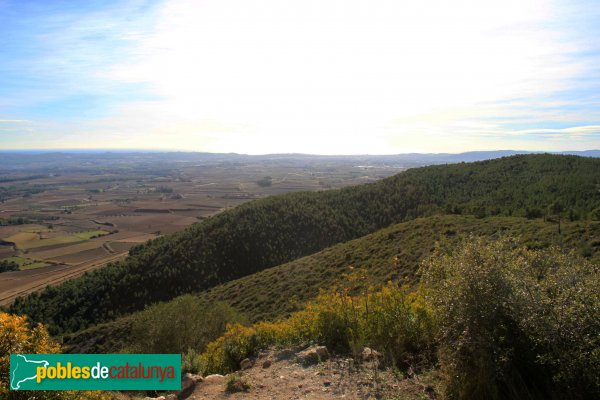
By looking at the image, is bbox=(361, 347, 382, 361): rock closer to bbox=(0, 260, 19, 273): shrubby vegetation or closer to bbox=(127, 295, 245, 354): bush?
bbox=(127, 295, 245, 354): bush

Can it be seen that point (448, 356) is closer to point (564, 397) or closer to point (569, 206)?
point (564, 397)

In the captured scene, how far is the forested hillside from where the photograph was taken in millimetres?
40656

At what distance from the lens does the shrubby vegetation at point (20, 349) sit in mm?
4469

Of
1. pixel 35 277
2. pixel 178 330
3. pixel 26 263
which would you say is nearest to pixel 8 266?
pixel 26 263

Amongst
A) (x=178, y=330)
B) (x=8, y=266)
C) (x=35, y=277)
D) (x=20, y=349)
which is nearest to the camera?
(x=20, y=349)

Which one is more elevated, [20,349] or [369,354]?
[20,349]

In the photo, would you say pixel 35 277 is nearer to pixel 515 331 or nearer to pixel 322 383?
pixel 322 383

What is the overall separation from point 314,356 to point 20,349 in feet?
16.6

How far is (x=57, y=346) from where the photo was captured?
5.37 m

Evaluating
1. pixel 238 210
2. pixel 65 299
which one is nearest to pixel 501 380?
pixel 65 299

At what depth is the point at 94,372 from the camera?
19.8 feet

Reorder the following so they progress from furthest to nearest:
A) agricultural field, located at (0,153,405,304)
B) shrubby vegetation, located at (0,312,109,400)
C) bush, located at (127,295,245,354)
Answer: agricultural field, located at (0,153,405,304)
bush, located at (127,295,245,354)
shrubby vegetation, located at (0,312,109,400)

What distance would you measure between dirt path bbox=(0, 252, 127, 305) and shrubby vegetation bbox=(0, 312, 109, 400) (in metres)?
56.2

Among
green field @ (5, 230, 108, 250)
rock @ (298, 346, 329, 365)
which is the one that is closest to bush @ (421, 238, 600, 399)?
rock @ (298, 346, 329, 365)
